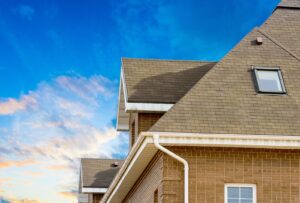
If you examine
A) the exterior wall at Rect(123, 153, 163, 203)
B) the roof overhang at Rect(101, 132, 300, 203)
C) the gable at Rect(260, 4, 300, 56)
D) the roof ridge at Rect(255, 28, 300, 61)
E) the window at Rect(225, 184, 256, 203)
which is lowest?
the window at Rect(225, 184, 256, 203)

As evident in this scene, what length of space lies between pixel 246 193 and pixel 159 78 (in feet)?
23.8

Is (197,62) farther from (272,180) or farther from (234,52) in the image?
(272,180)

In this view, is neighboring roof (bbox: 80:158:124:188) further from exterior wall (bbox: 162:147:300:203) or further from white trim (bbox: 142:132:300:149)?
white trim (bbox: 142:132:300:149)

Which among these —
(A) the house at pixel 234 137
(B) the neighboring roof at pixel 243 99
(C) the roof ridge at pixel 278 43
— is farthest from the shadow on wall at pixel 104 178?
(B) the neighboring roof at pixel 243 99

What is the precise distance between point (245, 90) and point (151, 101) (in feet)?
12.6

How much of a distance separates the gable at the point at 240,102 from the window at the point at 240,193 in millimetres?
1470

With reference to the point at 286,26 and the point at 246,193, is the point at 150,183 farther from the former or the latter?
the point at 286,26

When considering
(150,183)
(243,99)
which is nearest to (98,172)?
(150,183)

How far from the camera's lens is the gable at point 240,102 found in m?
21.9

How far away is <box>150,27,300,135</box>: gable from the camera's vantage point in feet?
71.9

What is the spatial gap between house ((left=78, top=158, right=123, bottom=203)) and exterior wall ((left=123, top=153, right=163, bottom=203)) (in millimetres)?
13145

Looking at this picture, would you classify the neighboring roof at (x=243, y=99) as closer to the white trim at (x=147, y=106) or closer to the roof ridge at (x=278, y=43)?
the roof ridge at (x=278, y=43)

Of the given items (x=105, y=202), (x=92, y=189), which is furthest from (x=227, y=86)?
(x=92, y=189)

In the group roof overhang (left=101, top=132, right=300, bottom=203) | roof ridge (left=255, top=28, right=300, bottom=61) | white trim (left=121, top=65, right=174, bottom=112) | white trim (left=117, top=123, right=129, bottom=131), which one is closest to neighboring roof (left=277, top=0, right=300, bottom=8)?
roof ridge (left=255, top=28, right=300, bottom=61)
